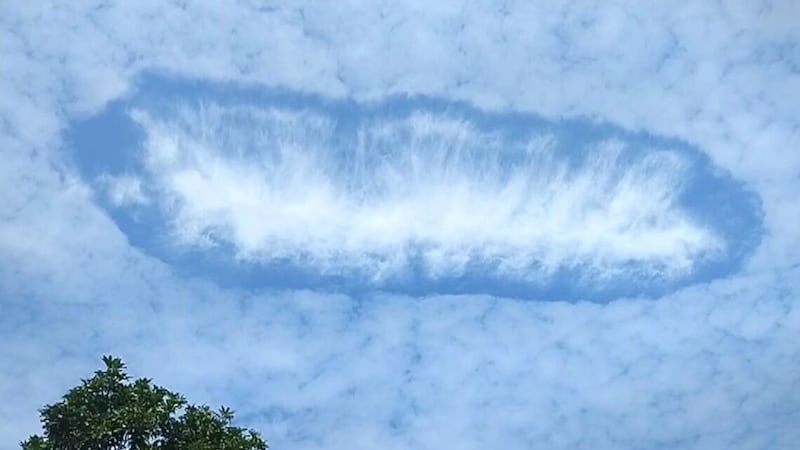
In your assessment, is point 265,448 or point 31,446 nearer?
point 31,446

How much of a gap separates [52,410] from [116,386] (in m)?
2.74

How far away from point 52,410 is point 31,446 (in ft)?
5.62

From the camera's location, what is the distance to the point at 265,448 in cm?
3672

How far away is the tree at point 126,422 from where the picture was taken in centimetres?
3422

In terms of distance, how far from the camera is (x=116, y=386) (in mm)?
35844

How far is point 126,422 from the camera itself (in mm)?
34156

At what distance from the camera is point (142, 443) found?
114 feet

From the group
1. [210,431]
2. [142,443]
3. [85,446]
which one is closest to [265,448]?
[210,431]

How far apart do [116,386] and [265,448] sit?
7.17m

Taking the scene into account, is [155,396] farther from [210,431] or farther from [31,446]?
[31,446]

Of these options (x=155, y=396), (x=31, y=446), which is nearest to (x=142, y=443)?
(x=155, y=396)

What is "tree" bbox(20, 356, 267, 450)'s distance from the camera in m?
34.2

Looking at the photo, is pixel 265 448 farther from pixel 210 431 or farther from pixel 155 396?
pixel 155 396

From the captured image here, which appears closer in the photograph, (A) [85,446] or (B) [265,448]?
(A) [85,446]
